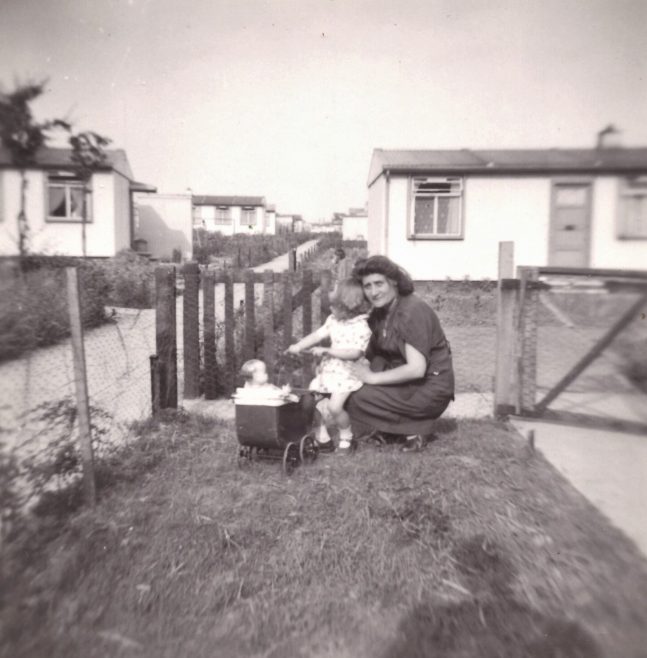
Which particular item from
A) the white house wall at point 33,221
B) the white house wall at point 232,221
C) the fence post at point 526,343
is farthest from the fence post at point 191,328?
the white house wall at point 232,221

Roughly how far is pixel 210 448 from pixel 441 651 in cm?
249

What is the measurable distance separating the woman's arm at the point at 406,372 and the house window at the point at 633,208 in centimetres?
183

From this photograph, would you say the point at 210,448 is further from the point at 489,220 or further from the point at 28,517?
the point at 489,220

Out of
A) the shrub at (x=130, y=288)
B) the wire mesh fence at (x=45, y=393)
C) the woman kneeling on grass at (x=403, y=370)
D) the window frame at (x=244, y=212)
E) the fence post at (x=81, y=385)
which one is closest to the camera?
the wire mesh fence at (x=45, y=393)

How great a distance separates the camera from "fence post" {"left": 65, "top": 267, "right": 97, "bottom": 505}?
331 centimetres

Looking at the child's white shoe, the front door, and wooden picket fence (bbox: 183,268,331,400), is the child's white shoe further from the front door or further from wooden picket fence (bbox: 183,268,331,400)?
the front door

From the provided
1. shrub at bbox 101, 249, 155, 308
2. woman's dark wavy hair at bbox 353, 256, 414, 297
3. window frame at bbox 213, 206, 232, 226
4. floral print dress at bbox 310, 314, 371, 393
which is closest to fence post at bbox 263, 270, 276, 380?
floral print dress at bbox 310, 314, 371, 393

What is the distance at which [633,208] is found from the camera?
7.86 feet

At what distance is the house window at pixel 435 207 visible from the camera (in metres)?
15.8

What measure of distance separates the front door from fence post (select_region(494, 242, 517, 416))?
41 cm

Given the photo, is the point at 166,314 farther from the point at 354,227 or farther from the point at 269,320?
the point at 354,227

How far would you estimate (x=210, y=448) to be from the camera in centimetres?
444

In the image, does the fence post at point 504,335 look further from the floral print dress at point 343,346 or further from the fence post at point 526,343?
the floral print dress at point 343,346

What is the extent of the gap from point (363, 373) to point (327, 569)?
1703 millimetres
